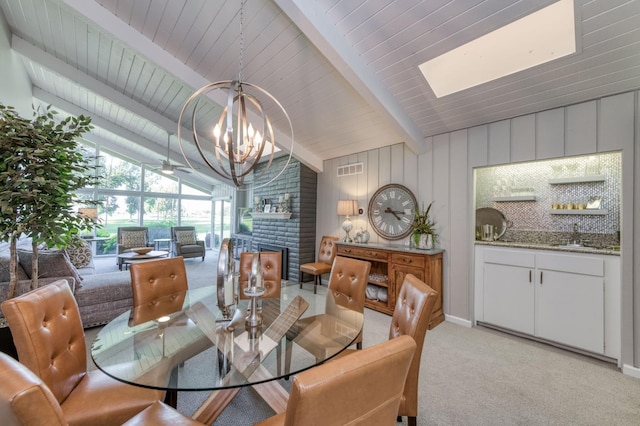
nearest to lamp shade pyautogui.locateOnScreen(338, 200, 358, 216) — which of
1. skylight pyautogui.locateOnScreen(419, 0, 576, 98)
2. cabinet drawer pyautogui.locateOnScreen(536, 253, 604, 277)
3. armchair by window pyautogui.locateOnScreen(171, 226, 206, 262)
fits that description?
skylight pyautogui.locateOnScreen(419, 0, 576, 98)

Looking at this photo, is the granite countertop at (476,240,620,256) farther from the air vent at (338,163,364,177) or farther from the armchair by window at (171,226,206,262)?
the armchair by window at (171,226,206,262)

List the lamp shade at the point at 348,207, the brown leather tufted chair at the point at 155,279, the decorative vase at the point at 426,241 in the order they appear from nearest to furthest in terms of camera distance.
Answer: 1. the brown leather tufted chair at the point at 155,279
2. the decorative vase at the point at 426,241
3. the lamp shade at the point at 348,207

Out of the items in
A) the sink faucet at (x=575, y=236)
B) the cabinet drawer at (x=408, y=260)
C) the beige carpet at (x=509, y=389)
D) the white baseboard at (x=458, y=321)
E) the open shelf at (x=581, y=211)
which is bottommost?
the beige carpet at (x=509, y=389)

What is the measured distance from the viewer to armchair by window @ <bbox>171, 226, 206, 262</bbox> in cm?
710

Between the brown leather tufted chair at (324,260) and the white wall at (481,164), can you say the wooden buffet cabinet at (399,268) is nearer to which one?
the white wall at (481,164)

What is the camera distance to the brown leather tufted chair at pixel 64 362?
43.6 inches

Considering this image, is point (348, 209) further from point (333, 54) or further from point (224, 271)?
point (224, 271)

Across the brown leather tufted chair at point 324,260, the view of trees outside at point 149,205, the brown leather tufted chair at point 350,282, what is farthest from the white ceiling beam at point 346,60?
the view of trees outside at point 149,205

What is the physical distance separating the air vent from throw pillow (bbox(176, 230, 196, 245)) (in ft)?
16.5

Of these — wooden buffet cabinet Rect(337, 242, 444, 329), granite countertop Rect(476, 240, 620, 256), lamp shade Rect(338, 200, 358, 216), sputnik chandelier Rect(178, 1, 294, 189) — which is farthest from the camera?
lamp shade Rect(338, 200, 358, 216)

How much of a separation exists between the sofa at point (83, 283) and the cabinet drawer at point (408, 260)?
328 centimetres

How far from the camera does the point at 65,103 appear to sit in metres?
5.95

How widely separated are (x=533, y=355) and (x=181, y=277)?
340 cm

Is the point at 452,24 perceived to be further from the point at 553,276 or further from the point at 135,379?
the point at 135,379
